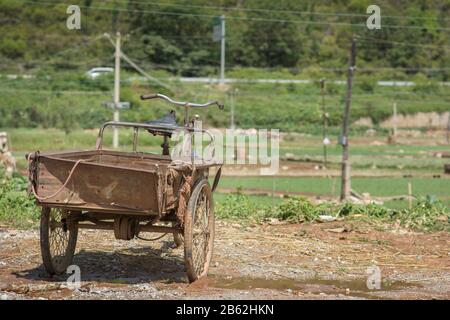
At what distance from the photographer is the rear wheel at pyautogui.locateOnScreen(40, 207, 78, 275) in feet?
28.8

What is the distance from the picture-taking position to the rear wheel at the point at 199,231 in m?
8.29

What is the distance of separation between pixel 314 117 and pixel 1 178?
41971mm

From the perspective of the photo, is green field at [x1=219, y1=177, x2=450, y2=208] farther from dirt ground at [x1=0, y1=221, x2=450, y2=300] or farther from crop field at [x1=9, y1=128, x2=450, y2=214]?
dirt ground at [x1=0, y1=221, x2=450, y2=300]

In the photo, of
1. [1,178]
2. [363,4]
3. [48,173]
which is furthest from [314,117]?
[48,173]

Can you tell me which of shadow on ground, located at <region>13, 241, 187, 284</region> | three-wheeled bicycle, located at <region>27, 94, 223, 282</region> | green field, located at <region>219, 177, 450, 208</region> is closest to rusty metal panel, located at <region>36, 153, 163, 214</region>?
three-wheeled bicycle, located at <region>27, 94, 223, 282</region>

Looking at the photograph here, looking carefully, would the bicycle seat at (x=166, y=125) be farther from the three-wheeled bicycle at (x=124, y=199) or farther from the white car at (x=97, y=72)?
the white car at (x=97, y=72)

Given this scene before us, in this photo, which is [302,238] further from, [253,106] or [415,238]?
[253,106]

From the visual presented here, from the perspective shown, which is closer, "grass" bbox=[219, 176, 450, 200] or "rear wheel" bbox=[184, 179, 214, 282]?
"rear wheel" bbox=[184, 179, 214, 282]

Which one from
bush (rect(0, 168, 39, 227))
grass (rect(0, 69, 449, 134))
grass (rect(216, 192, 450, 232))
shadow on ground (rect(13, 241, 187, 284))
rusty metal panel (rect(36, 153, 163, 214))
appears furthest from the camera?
grass (rect(0, 69, 449, 134))

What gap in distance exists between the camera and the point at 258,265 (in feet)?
32.7

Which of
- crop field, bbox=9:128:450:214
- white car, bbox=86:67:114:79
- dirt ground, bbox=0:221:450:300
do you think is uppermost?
white car, bbox=86:67:114:79

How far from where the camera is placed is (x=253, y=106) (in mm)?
57719

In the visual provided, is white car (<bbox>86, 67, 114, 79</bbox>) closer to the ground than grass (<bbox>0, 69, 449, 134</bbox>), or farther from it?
farther from it

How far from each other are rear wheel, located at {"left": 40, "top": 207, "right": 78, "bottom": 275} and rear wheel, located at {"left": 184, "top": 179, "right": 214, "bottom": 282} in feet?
4.45
